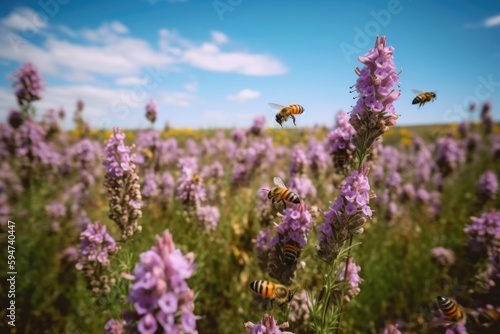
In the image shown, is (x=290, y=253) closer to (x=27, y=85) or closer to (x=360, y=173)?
(x=360, y=173)

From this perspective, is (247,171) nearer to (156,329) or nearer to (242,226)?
(242,226)

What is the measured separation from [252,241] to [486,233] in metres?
3.42

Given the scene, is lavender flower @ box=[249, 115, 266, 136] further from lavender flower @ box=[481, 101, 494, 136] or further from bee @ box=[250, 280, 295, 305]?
lavender flower @ box=[481, 101, 494, 136]

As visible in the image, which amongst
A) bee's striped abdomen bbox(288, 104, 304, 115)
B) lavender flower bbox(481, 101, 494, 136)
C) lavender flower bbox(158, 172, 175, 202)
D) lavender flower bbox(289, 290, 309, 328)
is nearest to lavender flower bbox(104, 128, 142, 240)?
lavender flower bbox(289, 290, 309, 328)

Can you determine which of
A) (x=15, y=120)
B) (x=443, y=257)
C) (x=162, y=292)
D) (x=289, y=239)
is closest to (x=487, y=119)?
(x=443, y=257)

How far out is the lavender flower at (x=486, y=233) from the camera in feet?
13.1

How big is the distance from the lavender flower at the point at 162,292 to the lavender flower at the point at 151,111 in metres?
5.74

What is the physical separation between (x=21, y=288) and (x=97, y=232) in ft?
10.5

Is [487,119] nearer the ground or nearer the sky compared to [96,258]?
nearer the sky

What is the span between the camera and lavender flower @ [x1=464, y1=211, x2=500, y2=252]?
13.1 feet

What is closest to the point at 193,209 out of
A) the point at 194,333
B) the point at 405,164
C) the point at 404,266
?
the point at 194,333

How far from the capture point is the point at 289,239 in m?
A: 2.63

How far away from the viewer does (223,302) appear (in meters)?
4.98

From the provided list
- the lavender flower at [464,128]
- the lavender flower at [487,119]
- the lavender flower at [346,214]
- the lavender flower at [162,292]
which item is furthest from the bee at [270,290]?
the lavender flower at [487,119]
